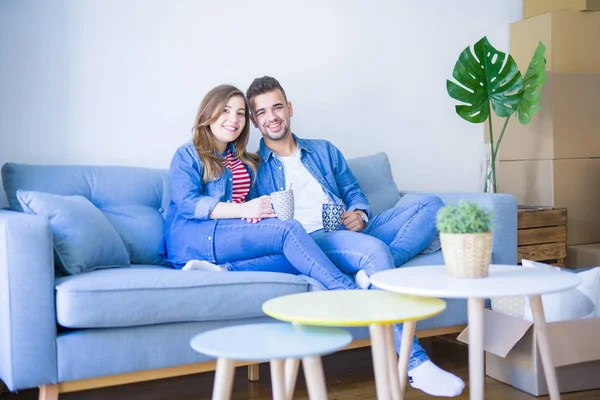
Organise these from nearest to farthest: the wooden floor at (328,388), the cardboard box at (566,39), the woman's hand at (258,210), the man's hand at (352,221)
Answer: the wooden floor at (328,388)
the woman's hand at (258,210)
the man's hand at (352,221)
the cardboard box at (566,39)

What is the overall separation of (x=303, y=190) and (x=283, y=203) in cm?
58

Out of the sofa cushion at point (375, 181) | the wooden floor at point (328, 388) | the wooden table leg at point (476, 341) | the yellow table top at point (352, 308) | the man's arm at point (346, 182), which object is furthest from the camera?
the sofa cushion at point (375, 181)

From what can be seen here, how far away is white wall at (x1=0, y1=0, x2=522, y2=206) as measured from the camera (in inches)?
105

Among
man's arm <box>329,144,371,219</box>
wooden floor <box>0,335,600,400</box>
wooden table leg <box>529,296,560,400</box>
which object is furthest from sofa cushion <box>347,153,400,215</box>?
wooden table leg <box>529,296,560,400</box>

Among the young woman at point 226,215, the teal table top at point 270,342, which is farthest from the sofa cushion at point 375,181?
the teal table top at point 270,342

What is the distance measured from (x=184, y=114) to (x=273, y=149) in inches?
17.2

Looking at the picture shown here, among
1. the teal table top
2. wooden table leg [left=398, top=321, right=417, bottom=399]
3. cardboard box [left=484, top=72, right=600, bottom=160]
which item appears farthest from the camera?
cardboard box [left=484, top=72, right=600, bottom=160]

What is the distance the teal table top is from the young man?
0.88 m

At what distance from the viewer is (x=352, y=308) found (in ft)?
4.70

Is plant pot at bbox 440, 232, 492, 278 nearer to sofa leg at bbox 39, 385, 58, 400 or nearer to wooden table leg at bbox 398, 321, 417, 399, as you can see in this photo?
wooden table leg at bbox 398, 321, 417, 399

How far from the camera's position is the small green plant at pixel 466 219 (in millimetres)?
1509

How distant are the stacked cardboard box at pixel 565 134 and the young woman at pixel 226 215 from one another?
152 cm

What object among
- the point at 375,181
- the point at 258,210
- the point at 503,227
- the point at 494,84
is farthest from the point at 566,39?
the point at 258,210

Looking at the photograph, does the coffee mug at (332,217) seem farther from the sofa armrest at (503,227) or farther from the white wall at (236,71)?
the white wall at (236,71)
